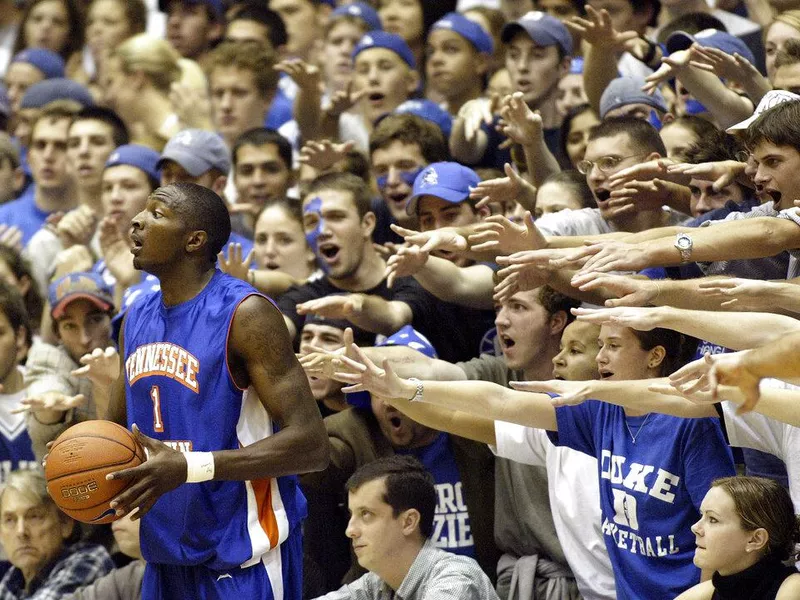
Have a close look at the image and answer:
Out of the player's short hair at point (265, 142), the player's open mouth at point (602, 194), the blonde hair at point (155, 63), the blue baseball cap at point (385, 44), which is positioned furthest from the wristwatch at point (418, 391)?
the blonde hair at point (155, 63)

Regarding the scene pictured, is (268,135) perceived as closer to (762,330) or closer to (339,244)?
(339,244)

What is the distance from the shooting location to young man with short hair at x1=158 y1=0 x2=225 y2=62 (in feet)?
38.5

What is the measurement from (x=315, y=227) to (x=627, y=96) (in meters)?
1.85

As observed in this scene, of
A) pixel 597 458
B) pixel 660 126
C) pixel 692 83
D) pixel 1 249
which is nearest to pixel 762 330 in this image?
pixel 597 458

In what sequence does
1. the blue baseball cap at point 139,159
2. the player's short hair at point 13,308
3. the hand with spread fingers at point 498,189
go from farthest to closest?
the blue baseball cap at point 139,159
the player's short hair at point 13,308
the hand with spread fingers at point 498,189

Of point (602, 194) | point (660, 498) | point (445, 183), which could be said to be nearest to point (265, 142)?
point (445, 183)

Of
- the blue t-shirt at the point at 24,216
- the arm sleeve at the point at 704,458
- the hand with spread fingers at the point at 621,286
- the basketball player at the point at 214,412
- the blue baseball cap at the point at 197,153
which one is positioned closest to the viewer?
the hand with spread fingers at the point at 621,286

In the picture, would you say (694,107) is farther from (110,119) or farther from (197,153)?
(110,119)

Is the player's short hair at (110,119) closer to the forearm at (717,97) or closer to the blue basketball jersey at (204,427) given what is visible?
the forearm at (717,97)

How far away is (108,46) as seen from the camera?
12.1 meters

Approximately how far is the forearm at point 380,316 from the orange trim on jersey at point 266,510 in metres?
1.69

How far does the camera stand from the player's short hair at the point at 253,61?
10015mm

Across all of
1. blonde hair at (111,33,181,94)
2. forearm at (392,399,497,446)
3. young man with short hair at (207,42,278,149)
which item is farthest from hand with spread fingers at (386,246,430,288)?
blonde hair at (111,33,181,94)

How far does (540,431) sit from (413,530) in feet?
2.35
